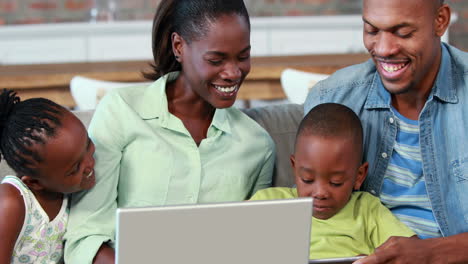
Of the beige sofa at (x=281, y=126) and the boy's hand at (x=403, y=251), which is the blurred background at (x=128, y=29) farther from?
the boy's hand at (x=403, y=251)

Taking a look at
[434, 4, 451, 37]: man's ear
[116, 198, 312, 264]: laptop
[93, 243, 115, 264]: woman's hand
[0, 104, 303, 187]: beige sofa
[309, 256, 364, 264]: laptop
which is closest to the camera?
[116, 198, 312, 264]: laptop

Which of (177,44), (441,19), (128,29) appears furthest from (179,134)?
(128,29)

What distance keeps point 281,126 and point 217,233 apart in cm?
84

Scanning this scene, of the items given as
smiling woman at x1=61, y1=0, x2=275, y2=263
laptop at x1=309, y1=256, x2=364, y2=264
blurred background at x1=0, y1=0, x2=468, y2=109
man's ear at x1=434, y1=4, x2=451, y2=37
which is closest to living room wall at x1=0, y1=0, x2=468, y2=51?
blurred background at x1=0, y1=0, x2=468, y2=109

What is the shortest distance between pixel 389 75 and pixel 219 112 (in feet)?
1.44

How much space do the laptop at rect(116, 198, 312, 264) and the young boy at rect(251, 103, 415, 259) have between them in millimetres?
414

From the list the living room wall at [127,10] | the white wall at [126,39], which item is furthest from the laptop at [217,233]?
the living room wall at [127,10]

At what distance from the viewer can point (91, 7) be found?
4422mm

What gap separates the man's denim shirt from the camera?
68.0 inches

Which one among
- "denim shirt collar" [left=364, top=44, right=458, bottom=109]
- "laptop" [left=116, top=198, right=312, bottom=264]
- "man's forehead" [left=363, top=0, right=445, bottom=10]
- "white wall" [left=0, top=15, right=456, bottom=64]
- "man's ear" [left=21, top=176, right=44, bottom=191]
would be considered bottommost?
"white wall" [left=0, top=15, right=456, bottom=64]

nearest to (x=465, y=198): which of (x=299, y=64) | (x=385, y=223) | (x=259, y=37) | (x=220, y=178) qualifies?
(x=385, y=223)

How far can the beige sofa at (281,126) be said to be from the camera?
191cm

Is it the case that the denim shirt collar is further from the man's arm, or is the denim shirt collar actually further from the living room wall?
the living room wall

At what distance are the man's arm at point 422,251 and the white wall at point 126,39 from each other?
2.98 metres
